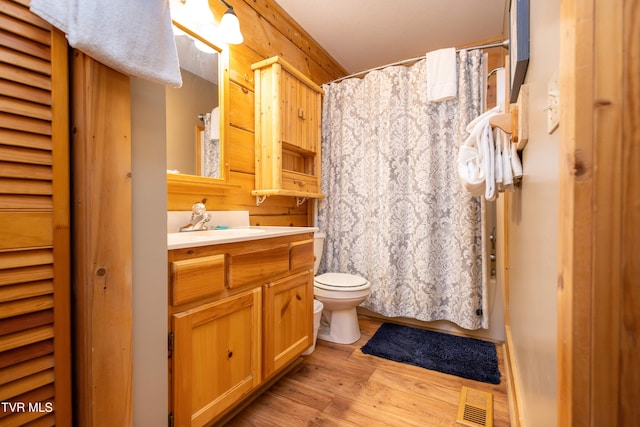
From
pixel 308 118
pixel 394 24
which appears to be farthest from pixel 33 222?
pixel 394 24

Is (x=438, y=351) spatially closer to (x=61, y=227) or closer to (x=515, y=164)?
(x=515, y=164)

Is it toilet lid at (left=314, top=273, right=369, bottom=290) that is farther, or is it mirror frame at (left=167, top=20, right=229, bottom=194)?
toilet lid at (left=314, top=273, right=369, bottom=290)

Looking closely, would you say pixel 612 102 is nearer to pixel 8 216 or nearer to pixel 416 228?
pixel 8 216

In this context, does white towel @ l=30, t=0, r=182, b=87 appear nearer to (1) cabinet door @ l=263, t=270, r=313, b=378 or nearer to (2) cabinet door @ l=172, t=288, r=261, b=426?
(2) cabinet door @ l=172, t=288, r=261, b=426

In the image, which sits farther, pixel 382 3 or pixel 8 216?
pixel 382 3

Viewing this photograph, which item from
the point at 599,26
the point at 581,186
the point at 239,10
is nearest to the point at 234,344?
the point at 581,186

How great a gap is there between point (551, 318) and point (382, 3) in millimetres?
2330

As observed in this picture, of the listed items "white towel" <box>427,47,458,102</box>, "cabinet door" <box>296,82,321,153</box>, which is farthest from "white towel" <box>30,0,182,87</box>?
"white towel" <box>427,47,458,102</box>

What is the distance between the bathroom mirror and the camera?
1517 millimetres

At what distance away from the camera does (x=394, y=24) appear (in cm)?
234

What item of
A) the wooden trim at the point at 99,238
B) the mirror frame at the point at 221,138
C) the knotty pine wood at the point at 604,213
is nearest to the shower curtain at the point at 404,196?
the mirror frame at the point at 221,138

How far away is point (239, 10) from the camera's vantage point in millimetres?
1886

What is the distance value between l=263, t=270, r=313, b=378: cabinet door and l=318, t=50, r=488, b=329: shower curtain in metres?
0.87

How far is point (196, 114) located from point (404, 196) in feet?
5.22
